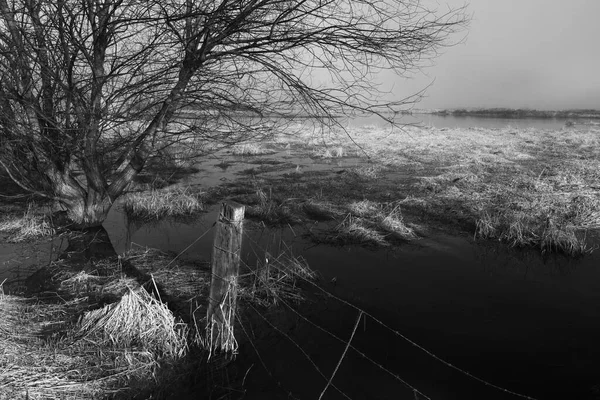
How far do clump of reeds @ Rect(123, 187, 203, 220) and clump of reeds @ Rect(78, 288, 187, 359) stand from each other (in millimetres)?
5561

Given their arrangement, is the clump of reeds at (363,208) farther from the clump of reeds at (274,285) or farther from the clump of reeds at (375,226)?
the clump of reeds at (274,285)

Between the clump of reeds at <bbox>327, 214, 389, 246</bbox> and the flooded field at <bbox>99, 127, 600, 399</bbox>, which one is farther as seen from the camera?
the clump of reeds at <bbox>327, 214, 389, 246</bbox>

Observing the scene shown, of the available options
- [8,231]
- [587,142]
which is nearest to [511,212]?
[8,231]

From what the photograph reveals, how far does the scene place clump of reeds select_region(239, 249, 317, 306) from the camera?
4.99m

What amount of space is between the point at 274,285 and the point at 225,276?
69.1 inches

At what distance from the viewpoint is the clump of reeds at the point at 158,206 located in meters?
9.09

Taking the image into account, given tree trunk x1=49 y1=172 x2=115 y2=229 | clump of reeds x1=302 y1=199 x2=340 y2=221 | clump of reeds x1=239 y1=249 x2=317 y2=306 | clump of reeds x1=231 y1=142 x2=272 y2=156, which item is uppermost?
clump of reeds x1=231 y1=142 x2=272 y2=156

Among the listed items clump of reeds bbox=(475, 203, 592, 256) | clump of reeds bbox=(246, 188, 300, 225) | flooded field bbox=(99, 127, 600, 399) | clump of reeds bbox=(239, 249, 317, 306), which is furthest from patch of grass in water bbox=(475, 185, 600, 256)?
clump of reeds bbox=(239, 249, 317, 306)

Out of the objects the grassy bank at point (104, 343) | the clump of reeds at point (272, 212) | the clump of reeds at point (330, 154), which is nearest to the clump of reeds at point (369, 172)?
the clump of reeds at point (330, 154)

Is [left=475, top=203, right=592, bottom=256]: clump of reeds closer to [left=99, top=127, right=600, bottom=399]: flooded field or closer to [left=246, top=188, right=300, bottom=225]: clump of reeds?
[left=99, top=127, right=600, bottom=399]: flooded field

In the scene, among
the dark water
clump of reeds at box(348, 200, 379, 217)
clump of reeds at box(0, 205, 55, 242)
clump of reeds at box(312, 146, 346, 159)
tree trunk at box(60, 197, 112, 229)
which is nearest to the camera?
the dark water

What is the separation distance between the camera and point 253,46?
4.95m

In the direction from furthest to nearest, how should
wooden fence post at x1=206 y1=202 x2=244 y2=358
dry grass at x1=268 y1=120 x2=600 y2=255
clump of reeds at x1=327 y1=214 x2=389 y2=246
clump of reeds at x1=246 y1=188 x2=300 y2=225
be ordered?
clump of reeds at x1=246 y1=188 x2=300 y2=225 → dry grass at x1=268 y1=120 x2=600 y2=255 → clump of reeds at x1=327 y1=214 x2=389 y2=246 → wooden fence post at x1=206 y1=202 x2=244 y2=358

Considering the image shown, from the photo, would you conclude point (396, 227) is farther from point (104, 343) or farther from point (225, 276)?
point (104, 343)
